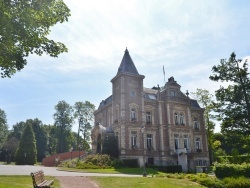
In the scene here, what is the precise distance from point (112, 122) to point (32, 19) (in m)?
29.9

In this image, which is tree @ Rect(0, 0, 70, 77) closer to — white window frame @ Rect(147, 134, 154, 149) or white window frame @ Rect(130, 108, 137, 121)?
white window frame @ Rect(130, 108, 137, 121)

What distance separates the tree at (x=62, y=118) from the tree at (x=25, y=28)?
5911 centimetres

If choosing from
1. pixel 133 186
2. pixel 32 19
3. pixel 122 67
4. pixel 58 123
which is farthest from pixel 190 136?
pixel 58 123

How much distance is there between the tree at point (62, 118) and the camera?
72806mm

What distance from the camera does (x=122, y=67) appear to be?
41062 mm

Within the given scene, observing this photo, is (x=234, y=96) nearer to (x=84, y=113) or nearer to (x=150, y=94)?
(x=150, y=94)

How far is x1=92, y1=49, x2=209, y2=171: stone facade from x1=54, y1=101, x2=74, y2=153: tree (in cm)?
2962

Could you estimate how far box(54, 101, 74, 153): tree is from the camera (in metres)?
72.8

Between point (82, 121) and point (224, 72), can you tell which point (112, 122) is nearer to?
point (224, 72)

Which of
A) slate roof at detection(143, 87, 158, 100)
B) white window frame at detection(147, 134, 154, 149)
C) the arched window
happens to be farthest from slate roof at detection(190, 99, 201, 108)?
white window frame at detection(147, 134, 154, 149)

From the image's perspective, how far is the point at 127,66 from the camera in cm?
4141

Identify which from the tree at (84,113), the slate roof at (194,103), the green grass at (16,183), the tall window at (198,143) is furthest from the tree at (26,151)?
the green grass at (16,183)

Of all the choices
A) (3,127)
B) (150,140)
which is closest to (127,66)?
(150,140)

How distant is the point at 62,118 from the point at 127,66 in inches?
1499
